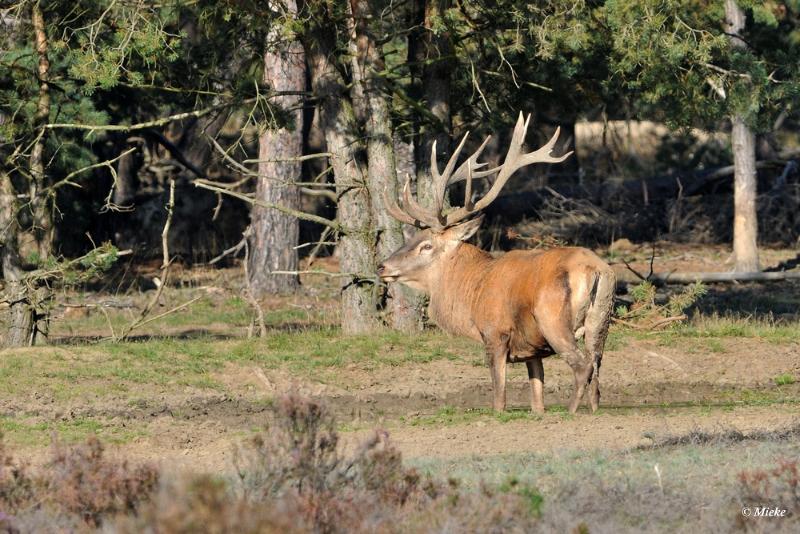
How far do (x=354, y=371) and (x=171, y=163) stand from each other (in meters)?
15.9

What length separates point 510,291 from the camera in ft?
41.3

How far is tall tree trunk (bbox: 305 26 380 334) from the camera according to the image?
17062 millimetres

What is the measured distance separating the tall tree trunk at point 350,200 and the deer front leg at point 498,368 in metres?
4.48

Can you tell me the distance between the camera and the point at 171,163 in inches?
1168

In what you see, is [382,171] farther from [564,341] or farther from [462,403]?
[564,341]

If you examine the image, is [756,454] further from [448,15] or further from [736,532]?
[448,15]

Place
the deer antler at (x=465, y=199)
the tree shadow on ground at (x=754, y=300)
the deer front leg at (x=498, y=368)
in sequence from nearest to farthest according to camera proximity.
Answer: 1. the deer front leg at (x=498, y=368)
2. the deer antler at (x=465, y=199)
3. the tree shadow on ground at (x=754, y=300)

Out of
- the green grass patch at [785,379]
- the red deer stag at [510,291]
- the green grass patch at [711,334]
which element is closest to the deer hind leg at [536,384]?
the red deer stag at [510,291]

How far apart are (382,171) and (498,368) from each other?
5199mm

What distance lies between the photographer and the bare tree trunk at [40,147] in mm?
16328

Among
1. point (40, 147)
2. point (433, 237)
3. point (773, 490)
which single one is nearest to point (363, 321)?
point (433, 237)

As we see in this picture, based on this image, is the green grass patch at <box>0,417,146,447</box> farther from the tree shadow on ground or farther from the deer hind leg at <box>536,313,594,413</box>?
the tree shadow on ground

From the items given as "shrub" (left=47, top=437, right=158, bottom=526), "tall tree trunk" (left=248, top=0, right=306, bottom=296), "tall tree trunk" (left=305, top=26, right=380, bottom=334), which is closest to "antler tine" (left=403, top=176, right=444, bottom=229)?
"tall tree trunk" (left=305, top=26, right=380, bottom=334)

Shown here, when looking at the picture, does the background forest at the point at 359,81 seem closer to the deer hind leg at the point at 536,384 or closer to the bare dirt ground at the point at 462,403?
the bare dirt ground at the point at 462,403
